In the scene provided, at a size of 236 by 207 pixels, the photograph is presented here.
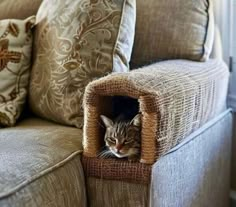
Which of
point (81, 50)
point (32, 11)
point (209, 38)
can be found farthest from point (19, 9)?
point (209, 38)

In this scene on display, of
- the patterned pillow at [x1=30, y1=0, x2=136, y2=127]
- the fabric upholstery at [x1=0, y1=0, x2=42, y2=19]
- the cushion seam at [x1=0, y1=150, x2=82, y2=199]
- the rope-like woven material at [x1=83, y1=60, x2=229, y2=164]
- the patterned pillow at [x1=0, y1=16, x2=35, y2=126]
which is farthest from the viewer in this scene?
the fabric upholstery at [x1=0, y1=0, x2=42, y2=19]

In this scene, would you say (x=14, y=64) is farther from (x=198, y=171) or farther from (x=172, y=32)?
(x=198, y=171)

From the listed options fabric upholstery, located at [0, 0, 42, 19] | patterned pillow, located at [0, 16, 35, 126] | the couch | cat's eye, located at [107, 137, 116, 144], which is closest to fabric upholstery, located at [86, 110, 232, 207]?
the couch

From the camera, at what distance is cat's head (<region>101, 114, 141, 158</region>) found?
3.98 ft

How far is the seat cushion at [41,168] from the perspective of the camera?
107 cm

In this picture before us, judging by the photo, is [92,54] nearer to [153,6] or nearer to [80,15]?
[80,15]

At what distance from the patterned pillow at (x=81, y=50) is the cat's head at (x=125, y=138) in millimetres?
241

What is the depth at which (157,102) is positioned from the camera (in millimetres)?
1162

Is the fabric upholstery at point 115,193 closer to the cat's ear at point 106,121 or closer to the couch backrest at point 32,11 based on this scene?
the cat's ear at point 106,121

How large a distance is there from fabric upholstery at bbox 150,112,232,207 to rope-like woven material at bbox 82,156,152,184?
0.09 feet

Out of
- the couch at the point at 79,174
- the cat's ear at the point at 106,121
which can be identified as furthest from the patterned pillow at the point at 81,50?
the cat's ear at the point at 106,121

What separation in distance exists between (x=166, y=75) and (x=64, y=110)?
1.18ft

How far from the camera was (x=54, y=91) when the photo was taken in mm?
1491

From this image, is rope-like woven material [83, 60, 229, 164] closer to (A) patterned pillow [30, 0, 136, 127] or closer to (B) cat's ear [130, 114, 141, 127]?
(B) cat's ear [130, 114, 141, 127]
